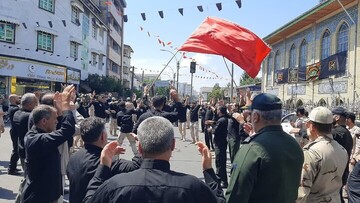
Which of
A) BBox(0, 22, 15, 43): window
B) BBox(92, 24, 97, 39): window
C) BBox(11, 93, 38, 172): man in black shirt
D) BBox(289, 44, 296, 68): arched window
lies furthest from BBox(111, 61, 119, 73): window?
BBox(11, 93, 38, 172): man in black shirt

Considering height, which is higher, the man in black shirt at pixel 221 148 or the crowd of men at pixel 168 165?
the crowd of men at pixel 168 165

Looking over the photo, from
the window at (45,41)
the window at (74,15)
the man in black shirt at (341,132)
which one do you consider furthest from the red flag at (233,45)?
the window at (74,15)

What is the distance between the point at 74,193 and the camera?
3.21 m

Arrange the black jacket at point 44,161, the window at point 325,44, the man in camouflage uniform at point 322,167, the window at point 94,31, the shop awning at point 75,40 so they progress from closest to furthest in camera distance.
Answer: the man in camouflage uniform at point 322,167 < the black jacket at point 44,161 < the window at point 325,44 < the shop awning at point 75,40 < the window at point 94,31

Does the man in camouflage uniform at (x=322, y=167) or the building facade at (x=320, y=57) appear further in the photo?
the building facade at (x=320, y=57)

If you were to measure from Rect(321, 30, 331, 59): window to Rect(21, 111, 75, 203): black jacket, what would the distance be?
2189 centimetres

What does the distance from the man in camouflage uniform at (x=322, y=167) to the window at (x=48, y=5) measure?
2692 cm

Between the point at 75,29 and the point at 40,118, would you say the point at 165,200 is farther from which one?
the point at 75,29

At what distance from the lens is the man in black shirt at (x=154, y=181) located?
2.03 m

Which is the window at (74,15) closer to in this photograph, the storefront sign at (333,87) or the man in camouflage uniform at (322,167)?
the storefront sign at (333,87)

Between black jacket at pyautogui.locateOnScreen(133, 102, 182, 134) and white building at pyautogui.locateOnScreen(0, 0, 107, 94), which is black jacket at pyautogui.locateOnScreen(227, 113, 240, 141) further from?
white building at pyautogui.locateOnScreen(0, 0, 107, 94)

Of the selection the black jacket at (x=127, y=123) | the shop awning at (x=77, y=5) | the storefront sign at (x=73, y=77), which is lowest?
the black jacket at (x=127, y=123)

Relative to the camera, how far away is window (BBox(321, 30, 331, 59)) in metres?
23.0

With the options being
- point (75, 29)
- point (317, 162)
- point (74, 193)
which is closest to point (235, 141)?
point (317, 162)
